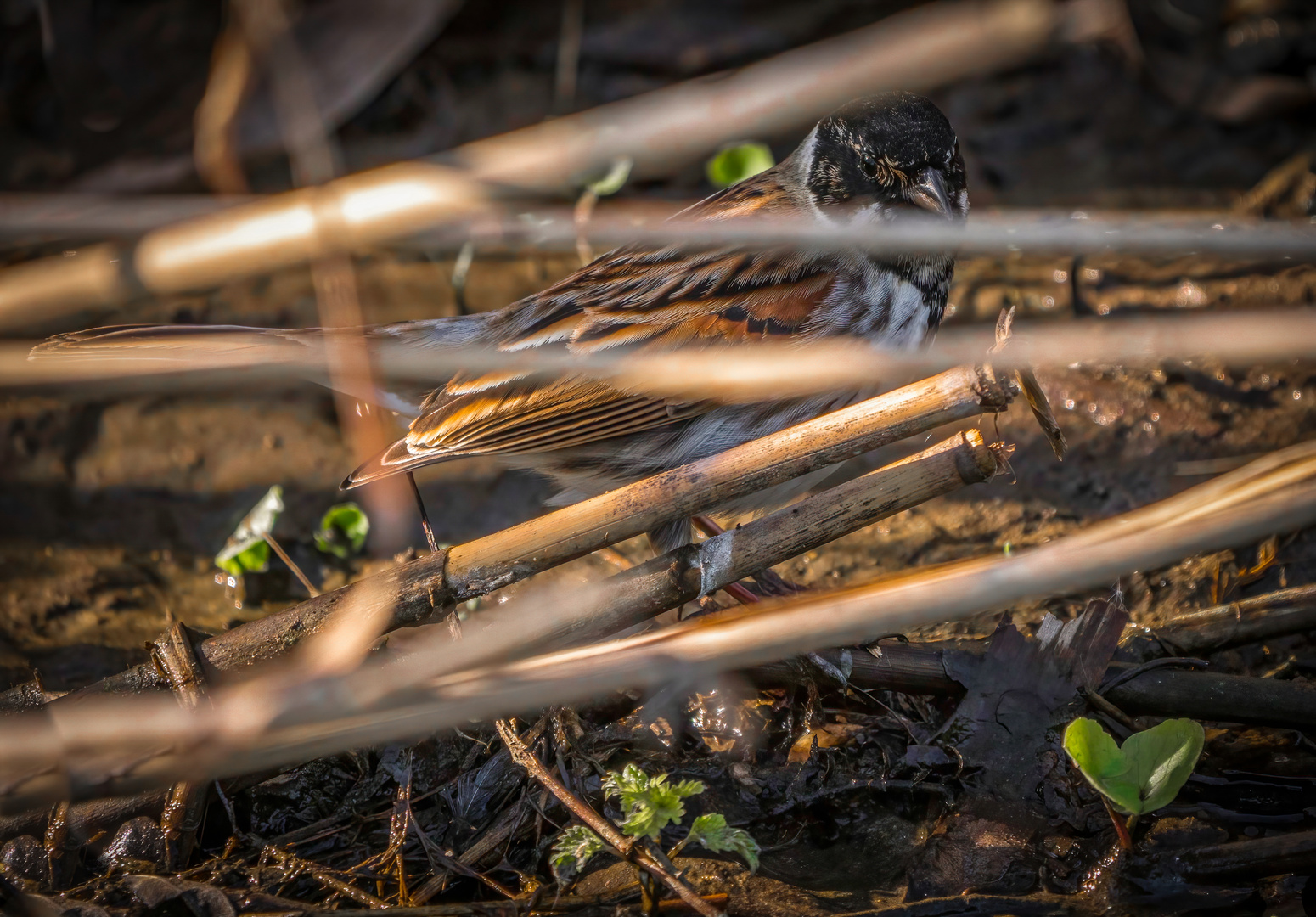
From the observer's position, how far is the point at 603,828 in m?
2.61

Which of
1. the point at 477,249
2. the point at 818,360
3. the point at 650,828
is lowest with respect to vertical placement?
the point at 650,828

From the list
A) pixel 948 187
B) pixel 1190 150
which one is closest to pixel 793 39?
pixel 1190 150

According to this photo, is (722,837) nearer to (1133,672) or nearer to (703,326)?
(1133,672)

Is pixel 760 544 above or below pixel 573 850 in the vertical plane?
above

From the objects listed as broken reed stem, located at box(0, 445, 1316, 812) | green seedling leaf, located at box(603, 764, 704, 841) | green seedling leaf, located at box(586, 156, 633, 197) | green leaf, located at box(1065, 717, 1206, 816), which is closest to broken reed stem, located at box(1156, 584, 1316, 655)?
green leaf, located at box(1065, 717, 1206, 816)

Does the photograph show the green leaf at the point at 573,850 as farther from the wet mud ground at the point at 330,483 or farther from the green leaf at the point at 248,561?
the green leaf at the point at 248,561

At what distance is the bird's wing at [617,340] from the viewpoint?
3389 mm

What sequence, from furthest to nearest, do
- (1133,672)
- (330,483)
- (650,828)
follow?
(330,483) < (1133,672) < (650,828)

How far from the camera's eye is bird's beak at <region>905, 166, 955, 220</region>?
133 inches

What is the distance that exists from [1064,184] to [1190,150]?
695mm

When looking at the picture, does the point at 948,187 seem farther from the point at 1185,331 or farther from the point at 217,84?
the point at 217,84

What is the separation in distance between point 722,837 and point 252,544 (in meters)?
2.27

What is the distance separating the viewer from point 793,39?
5949mm

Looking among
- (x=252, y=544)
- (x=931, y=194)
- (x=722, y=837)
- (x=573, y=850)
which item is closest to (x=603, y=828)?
(x=573, y=850)
